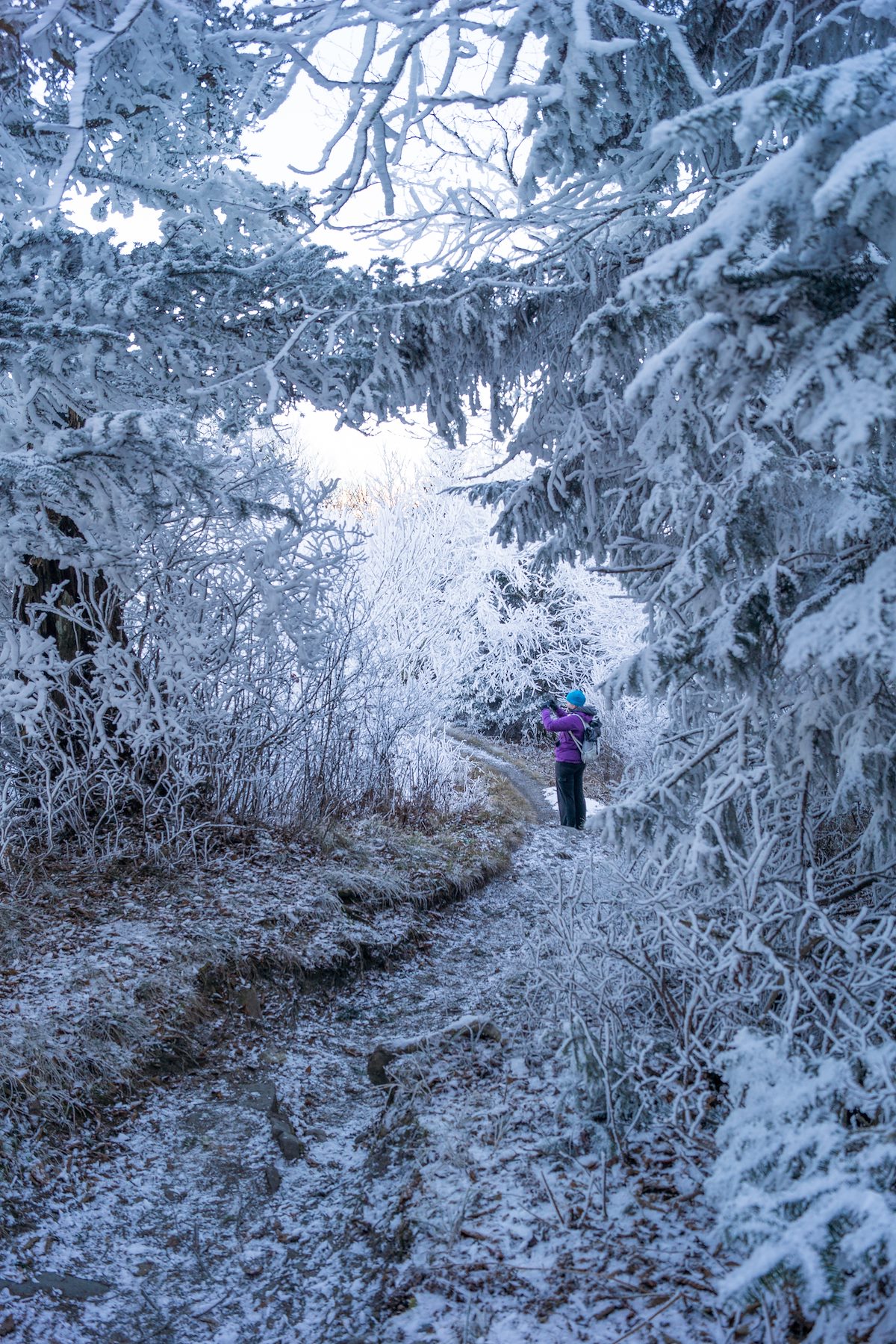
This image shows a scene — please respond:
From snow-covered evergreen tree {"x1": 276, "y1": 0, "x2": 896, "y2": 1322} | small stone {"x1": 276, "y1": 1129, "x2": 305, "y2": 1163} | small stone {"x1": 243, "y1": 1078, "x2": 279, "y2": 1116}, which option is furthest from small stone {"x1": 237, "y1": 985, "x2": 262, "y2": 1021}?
snow-covered evergreen tree {"x1": 276, "y1": 0, "x2": 896, "y2": 1322}

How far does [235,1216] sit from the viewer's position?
3369 millimetres

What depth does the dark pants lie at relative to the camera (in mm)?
11133

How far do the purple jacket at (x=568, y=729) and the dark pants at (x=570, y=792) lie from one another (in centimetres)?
13

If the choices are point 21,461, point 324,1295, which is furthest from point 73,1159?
point 21,461

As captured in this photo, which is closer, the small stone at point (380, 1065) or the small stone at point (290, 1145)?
the small stone at point (290, 1145)

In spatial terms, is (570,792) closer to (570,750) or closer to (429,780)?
(570,750)

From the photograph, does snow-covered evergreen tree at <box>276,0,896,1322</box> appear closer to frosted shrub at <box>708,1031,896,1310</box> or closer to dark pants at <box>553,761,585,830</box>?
frosted shrub at <box>708,1031,896,1310</box>

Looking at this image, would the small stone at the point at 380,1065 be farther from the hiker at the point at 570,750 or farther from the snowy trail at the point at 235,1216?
the hiker at the point at 570,750

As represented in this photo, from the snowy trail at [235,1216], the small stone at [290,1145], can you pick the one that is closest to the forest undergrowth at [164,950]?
the snowy trail at [235,1216]

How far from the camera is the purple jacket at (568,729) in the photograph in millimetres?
10641

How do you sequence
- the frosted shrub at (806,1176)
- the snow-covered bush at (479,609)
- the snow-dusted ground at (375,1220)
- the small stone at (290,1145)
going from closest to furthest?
the frosted shrub at (806,1176), the snow-dusted ground at (375,1220), the small stone at (290,1145), the snow-covered bush at (479,609)

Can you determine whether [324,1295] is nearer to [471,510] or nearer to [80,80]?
[80,80]

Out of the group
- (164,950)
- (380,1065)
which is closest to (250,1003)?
(164,950)

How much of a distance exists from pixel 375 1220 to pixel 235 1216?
1.89ft
